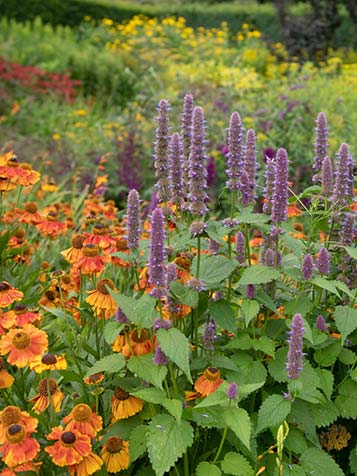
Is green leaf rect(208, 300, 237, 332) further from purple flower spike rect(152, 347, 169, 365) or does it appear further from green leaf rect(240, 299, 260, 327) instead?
purple flower spike rect(152, 347, 169, 365)

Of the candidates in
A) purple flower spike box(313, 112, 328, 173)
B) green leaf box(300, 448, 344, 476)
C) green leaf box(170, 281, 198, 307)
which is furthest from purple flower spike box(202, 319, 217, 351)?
purple flower spike box(313, 112, 328, 173)

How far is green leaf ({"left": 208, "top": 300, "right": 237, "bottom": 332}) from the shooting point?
2055 millimetres

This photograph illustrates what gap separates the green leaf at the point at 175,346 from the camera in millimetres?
1754

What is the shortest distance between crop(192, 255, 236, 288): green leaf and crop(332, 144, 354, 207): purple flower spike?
428 millimetres

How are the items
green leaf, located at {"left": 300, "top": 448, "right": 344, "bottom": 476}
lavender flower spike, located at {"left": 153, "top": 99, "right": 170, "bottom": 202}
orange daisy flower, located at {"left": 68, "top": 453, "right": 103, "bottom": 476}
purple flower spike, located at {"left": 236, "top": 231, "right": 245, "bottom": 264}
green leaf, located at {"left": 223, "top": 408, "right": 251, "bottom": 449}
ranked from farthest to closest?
purple flower spike, located at {"left": 236, "top": 231, "right": 245, "bottom": 264}
lavender flower spike, located at {"left": 153, "top": 99, "right": 170, "bottom": 202}
green leaf, located at {"left": 300, "top": 448, "right": 344, "bottom": 476}
orange daisy flower, located at {"left": 68, "top": 453, "right": 103, "bottom": 476}
green leaf, located at {"left": 223, "top": 408, "right": 251, "bottom": 449}

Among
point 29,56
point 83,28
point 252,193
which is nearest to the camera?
point 252,193

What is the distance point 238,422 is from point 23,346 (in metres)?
0.62

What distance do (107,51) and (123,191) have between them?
6.43 m

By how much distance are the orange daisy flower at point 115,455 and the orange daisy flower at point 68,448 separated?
182 mm

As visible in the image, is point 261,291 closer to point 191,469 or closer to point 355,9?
point 191,469

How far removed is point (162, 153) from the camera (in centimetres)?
219

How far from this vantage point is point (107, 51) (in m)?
11.9

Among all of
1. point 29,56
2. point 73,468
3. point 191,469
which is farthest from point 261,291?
point 29,56

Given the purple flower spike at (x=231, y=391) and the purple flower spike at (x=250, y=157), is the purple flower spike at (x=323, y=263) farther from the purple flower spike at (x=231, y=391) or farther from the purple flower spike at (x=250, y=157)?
the purple flower spike at (x=231, y=391)
